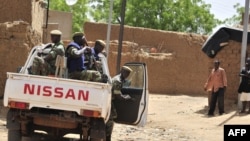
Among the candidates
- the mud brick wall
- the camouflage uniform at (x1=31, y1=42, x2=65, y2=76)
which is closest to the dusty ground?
the mud brick wall

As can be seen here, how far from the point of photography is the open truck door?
8422 mm

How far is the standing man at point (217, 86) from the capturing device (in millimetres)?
14820

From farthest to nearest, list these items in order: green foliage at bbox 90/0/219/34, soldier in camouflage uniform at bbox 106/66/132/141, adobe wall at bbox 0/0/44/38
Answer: green foliage at bbox 90/0/219/34 < adobe wall at bbox 0/0/44/38 < soldier in camouflage uniform at bbox 106/66/132/141

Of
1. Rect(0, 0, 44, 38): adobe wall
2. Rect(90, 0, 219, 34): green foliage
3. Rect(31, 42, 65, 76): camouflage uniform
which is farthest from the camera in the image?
Rect(90, 0, 219, 34): green foliage

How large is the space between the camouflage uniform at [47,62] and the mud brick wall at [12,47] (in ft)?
15.9

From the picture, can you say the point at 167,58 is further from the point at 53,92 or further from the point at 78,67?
the point at 53,92

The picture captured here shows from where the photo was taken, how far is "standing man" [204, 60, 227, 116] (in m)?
14.8

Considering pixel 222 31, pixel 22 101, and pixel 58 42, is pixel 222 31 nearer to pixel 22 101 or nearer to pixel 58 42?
pixel 58 42

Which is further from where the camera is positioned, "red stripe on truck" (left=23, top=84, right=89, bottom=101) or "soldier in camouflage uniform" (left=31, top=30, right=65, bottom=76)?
"soldier in camouflage uniform" (left=31, top=30, right=65, bottom=76)

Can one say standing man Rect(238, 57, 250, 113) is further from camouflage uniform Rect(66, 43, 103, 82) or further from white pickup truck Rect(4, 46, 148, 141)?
white pickup truck Rect(4, 46, 148, 141)

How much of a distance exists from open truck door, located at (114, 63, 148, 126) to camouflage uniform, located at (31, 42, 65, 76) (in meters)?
1.22

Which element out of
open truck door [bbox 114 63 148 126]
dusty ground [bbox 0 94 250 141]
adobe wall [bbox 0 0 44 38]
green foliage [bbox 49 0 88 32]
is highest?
green foliage [bbox 49 0 88 32]

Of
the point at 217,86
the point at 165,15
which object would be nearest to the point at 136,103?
the point at 217,86

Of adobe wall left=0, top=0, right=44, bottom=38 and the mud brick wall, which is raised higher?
adobe wall left=0, top=0, right=44, bottom=38
